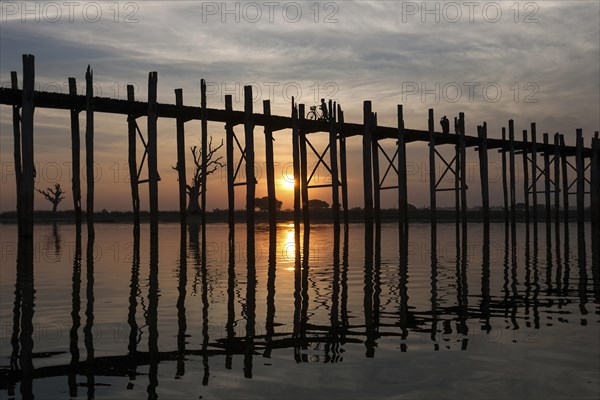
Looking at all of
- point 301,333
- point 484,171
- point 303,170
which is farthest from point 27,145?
point 484,171

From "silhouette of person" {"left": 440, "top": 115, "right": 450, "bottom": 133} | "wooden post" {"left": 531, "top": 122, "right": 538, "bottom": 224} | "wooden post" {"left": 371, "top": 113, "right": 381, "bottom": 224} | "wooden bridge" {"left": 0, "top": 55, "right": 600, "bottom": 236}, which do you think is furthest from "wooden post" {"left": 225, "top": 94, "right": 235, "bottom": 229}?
"wooden post" {"left": 531, "top": 122, "right": 538, "bottom": 224}

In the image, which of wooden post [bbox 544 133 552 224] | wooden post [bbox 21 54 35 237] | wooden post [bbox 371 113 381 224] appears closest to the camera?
wooden post [bbox 21 54 35 237]

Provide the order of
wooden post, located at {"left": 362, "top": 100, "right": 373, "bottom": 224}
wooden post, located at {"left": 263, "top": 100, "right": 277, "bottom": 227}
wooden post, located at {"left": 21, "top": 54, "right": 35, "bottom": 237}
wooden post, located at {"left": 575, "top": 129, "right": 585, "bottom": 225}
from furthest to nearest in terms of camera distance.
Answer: wooden post, located at {"left": 575, "top": 129, "right": 585, "bottom": 225} < wooden post, located at {"left": 362, "top": 100, "right": 373, "bottom": 224} < wooden post, located at {"left": 263, "top": 100, "right": 277, "bottom": 227} < wooden post, located at {"left": 21, "top": 54, "right": 35, "bottom": 237}

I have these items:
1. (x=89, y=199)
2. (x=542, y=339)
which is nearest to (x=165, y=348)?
(x=542, y=339)

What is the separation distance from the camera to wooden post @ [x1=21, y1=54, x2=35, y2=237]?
15930mm

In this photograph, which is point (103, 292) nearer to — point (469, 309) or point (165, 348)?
point (165, 348)

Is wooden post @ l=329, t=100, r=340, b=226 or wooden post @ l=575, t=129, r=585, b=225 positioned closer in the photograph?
wooden post @ l=329, t=100, r=340, b=226

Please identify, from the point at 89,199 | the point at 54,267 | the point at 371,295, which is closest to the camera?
the point at 371,295

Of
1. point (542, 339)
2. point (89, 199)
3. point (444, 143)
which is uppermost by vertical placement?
point (444, 143)

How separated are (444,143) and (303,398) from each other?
24931 millimetres

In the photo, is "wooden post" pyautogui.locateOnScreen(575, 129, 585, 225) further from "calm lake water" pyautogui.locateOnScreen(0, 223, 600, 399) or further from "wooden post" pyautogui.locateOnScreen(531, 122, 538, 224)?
"calm lake water" pyautogui.locateOnScreen(0, 223, 600, 399)

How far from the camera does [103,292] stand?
8.62m

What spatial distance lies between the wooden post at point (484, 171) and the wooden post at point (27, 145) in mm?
18564

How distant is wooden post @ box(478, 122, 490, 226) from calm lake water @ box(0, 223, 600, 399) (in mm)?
16423
